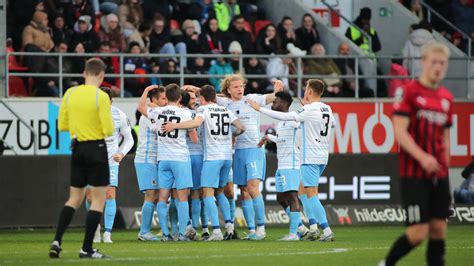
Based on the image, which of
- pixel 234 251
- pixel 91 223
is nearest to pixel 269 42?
pixel 234 251

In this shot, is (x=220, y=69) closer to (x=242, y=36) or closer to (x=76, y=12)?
(x=242, y=36)

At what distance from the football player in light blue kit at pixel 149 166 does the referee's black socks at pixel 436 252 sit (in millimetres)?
8116

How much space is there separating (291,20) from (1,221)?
918 cm

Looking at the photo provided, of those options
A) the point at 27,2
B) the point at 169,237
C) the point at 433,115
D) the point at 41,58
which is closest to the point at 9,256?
the point at 169,237

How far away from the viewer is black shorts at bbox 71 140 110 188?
14.0m

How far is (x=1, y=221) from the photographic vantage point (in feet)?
73.7

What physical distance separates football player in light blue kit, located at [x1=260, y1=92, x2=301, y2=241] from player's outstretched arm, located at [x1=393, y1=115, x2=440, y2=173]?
7620 mm

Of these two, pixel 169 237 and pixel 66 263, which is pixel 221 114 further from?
pixel 66 263

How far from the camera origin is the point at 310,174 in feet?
59.2

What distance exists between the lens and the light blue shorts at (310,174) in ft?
59.0

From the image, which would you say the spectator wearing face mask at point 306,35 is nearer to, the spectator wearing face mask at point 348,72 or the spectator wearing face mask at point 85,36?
the spectator wearing face mask at point 348,72

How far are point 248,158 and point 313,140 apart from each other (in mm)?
1309

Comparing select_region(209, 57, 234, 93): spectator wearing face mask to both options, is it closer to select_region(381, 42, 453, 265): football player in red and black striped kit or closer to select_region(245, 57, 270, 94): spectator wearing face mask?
select_region(245, 57, 270, 94): spectator wearing face mask

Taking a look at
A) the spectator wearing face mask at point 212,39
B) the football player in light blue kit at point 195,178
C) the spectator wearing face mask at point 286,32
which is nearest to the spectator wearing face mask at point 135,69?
the spectator wearing face mask at point 212,39
